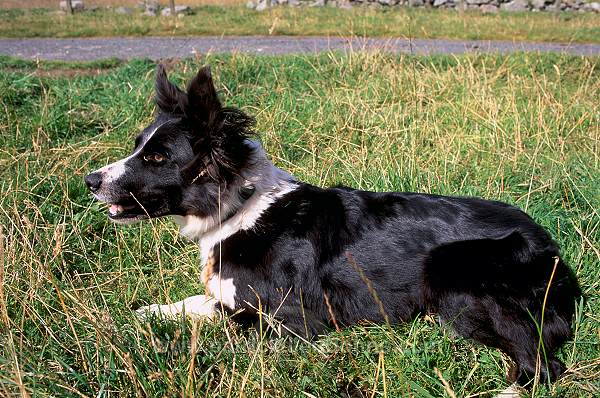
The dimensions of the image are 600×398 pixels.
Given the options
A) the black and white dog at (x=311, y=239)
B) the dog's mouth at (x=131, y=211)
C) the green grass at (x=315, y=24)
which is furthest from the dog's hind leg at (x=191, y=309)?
the green grass at (x=315, y=24)

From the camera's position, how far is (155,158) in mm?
3084

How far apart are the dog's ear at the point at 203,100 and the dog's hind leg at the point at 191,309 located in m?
Result: 0.96

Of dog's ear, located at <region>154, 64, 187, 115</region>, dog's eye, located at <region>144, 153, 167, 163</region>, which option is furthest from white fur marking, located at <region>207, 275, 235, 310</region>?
dog's ear, located at <region>154, 64, 187, 115</region>

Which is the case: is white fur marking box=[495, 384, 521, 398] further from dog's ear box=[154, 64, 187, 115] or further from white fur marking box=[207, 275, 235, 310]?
dog's ear box=[154, 64, 187, 115]

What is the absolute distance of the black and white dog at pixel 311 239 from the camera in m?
2.90

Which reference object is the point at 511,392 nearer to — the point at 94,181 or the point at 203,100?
the point at 203,100


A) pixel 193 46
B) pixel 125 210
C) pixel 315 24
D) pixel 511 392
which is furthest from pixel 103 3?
pixel 511 392

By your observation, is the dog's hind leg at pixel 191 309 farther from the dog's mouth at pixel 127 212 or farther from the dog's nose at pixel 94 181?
the dog's nose at pixel 94 181

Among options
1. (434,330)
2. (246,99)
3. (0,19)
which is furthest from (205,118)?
(0,19)

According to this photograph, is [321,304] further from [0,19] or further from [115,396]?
[0,19]

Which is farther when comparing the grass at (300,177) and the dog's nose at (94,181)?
the dog's nose at (94,181)

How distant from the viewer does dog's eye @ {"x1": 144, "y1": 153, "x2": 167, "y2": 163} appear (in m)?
3.08

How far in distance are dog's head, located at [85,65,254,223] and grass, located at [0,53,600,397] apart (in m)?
0.48

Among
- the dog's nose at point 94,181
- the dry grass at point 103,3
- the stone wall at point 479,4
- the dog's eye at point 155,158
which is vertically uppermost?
the dry grass at point 103,3
